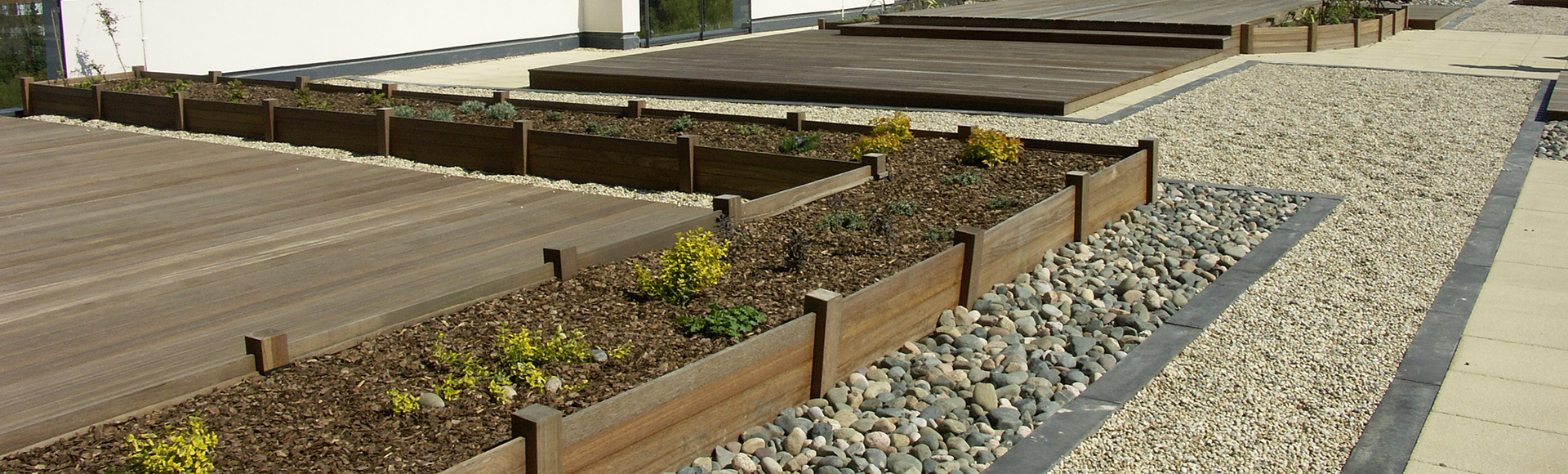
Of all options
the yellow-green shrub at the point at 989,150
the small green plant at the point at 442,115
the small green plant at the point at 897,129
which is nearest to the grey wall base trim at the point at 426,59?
→ the small green plant at the point at 442,115

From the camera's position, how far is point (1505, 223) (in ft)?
23.5

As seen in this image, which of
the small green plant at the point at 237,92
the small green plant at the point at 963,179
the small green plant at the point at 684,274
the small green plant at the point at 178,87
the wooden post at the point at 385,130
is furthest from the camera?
the small green plant at the point at 178,87

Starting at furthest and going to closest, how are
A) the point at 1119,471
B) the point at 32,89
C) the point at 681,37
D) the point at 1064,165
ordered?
the point at 681,37, the point at 32,89, the point at 1064,165, the point at 1119,471

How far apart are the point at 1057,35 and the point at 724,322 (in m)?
13.0

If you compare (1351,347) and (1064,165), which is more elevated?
(1064,165)

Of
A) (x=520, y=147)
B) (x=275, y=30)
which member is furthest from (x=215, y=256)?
(x=275, y=30)

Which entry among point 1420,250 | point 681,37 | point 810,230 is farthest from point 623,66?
point 1420,250

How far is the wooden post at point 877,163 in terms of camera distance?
7.59 metres

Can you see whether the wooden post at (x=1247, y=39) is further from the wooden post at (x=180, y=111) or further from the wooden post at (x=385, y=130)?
the wooden post at (x=180, y=111)

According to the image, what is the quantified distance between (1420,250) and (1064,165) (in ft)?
7.05

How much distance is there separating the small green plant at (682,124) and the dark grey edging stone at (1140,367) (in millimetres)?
4336

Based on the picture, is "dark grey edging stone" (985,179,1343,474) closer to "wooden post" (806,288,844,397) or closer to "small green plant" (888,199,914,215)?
"wooden post" (806,288,844,397)

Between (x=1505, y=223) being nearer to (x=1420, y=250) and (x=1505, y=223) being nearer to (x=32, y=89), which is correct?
(x=1420, y=250)

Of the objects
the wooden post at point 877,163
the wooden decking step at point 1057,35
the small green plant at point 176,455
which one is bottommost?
the small green plant at point 176,455
